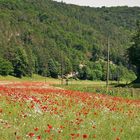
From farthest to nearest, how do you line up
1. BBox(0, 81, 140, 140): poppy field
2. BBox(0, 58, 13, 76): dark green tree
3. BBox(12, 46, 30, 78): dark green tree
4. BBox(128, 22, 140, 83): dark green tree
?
BBox(12, 46, 30, 78): dark green tree → BBox(0, 58, 13, 76): dark green tree → BBox(128, 22, 140, 83): dark green tree → BBox(0, 81, 140, 140): poppy field

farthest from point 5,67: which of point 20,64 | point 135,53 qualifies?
point 135,53

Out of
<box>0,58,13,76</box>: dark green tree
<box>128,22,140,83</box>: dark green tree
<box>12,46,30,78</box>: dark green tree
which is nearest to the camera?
<box>128,22,140,83</box>: dark green tree

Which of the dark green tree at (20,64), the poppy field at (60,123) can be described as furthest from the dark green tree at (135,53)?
the poppy field at (60,123)

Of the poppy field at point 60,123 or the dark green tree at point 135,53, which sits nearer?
the poppy field at point 60,123

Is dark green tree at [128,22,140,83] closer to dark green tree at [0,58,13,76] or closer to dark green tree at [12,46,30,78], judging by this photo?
dark green tree at [0,58,13,76]

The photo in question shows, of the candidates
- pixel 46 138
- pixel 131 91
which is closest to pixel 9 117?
pixel 46 138

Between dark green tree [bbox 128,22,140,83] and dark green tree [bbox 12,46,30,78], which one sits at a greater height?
dark green tree [bbox 128,22,140,83]

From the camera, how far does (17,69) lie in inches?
6166

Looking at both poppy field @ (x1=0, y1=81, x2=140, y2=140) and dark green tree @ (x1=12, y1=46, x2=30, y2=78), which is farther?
dark green tree @ (x1=12, y1=46, x2=30, y2=78)

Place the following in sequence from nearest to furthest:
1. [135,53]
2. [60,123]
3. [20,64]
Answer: [60,123], [135,53], [20,64]

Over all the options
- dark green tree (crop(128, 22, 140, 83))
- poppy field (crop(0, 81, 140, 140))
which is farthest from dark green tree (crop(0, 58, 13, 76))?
poppy field (crop(0, 81, 140, 140))

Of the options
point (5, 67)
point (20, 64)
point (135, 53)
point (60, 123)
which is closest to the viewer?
point (60, 123)

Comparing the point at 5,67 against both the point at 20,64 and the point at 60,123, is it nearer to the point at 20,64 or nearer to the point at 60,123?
the point at 20,64

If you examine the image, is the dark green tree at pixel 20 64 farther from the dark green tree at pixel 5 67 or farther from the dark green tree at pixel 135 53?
the dark green tree at pixel 135 53
